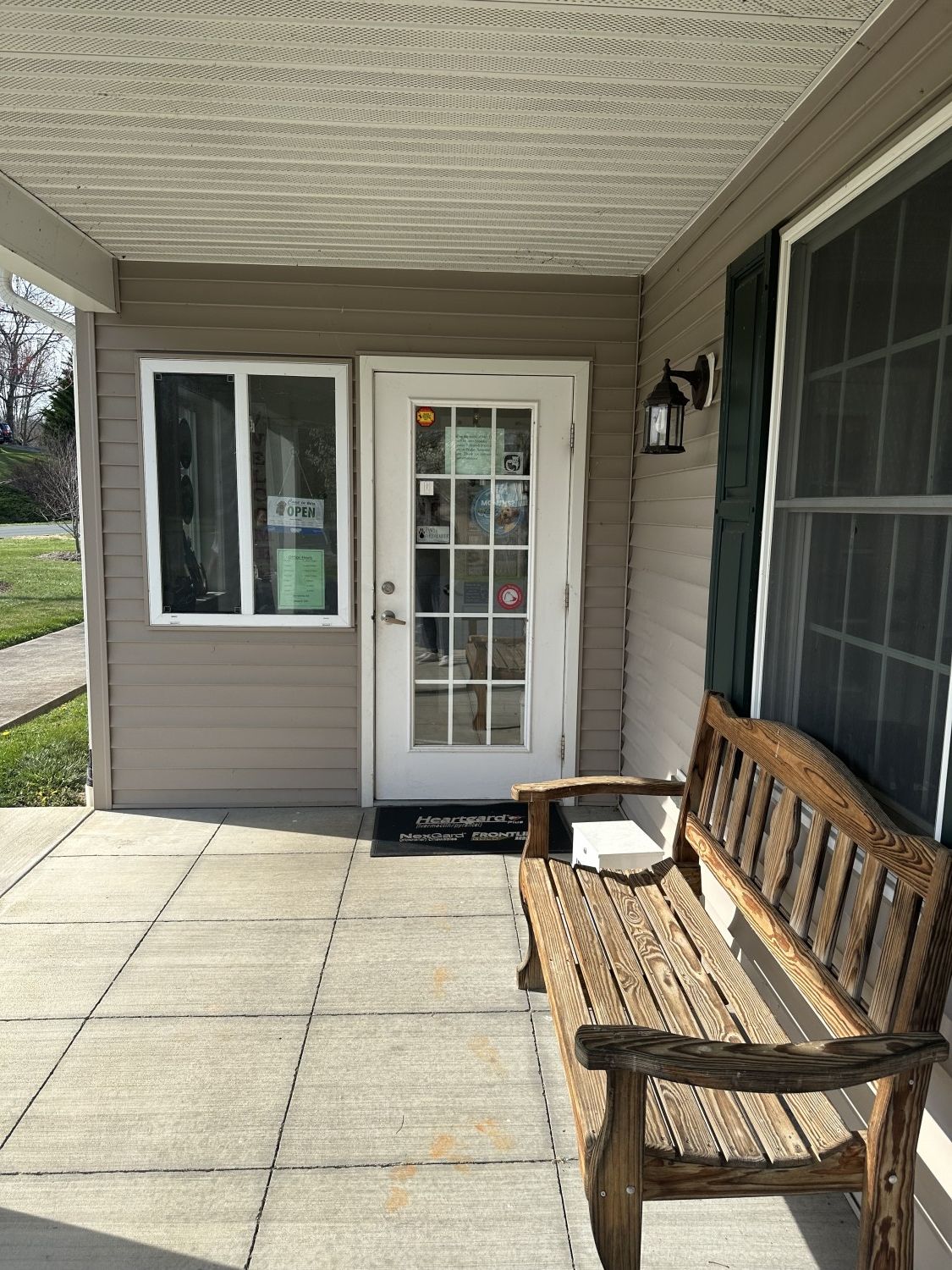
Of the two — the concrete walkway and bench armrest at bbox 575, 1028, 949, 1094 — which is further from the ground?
bench armrest at bbox 575, 1028, 949, 1094

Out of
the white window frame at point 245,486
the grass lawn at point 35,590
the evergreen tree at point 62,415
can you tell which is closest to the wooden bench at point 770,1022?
the white window frame at point 245,486

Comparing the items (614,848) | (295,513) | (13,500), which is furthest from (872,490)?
(13,500)

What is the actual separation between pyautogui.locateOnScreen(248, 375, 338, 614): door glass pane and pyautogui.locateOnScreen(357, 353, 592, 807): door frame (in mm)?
143

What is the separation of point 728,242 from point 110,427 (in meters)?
2.72

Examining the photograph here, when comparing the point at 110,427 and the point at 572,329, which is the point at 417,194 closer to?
the point at 572,329

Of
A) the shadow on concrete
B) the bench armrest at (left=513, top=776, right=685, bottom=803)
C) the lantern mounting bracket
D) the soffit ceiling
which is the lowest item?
the shadow on concrete

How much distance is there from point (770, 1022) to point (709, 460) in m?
1.83

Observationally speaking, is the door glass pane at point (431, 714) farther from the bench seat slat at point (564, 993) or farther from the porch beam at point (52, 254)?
the porch beam at point (52, 254)

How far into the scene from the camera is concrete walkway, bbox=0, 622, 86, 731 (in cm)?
663

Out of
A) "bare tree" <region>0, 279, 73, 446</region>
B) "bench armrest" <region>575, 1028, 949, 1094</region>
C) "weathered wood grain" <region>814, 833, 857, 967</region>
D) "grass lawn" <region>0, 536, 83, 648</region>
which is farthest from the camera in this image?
"bare tree" <region>0, 279, 73, 446</region>

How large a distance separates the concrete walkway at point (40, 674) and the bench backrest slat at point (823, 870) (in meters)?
5.32

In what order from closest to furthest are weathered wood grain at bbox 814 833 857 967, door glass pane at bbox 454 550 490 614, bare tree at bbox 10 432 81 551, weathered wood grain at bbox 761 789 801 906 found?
weathered wood grain at bbox 814 833 857 967 → weathered wood grain at bbox 761 789 801 906 → door glass pane at bbox 454 550 490 614 → bare tree at bbox 10 432 81 551

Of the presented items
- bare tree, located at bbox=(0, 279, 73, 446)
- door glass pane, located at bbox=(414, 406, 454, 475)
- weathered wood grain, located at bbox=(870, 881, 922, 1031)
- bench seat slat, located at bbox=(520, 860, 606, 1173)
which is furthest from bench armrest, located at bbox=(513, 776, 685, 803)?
bare tree, located at bbox=(0, 279, 73, 446)

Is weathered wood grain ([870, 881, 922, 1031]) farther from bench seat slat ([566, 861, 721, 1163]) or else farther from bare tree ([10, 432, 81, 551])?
bare tree ([10, 432, 81, 551])
